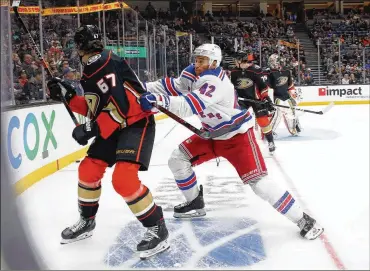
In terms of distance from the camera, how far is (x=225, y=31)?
17016 millimetres

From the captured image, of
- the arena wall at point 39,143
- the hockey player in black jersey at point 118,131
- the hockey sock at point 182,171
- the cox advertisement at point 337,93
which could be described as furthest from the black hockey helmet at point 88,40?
the cox advertisement at point 337,93

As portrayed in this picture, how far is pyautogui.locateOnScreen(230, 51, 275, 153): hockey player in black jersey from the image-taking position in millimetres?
5191

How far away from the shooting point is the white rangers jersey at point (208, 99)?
2.19 meters

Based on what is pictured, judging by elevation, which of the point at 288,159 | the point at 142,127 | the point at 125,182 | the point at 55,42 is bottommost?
the point at 288,159

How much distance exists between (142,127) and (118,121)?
4.8 inches

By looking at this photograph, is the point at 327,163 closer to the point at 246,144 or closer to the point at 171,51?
the point at 246,144

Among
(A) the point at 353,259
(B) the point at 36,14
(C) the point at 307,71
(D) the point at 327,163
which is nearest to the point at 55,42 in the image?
(B) the point at 36,14

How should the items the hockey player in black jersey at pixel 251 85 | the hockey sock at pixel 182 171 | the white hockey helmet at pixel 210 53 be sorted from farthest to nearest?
the hockey player in black jersey at pixel 251 85, the hockey sock at pixel 182 171, the white hockey helmet at pixel 210 53

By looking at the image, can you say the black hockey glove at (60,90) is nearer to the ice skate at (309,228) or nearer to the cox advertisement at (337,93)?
the ice skate at (309,228)

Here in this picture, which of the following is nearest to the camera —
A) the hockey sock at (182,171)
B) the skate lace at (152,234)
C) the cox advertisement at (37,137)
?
the skate lace at (152,234)

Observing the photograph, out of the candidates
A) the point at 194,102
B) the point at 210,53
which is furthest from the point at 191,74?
the point at 194,102

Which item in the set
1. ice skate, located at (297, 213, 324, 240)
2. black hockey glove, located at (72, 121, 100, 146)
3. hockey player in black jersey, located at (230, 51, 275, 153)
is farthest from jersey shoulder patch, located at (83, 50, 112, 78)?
hockey player in black jersey, located at (230, 51, 275, 153)

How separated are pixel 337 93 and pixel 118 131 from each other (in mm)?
10801

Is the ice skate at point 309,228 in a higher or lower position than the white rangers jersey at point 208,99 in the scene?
lower
